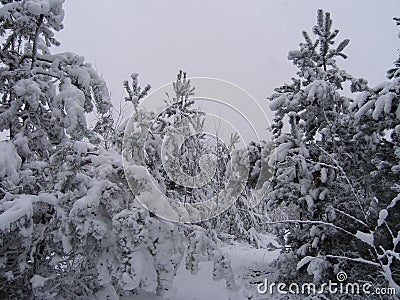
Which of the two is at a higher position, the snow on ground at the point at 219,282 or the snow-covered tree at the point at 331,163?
the snow-covered tree at the point at 331,163

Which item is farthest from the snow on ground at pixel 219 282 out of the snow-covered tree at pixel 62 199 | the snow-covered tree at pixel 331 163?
the snow-covered tree at pixel 62 199

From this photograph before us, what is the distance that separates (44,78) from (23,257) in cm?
303

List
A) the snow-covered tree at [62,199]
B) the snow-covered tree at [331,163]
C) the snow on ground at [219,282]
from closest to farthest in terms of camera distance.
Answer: the snow-covered tree at [62,199] → the snow-covered tree at [331,163] → the snow on ground at [219,282]

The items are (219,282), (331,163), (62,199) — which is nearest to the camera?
Result: (62,199)

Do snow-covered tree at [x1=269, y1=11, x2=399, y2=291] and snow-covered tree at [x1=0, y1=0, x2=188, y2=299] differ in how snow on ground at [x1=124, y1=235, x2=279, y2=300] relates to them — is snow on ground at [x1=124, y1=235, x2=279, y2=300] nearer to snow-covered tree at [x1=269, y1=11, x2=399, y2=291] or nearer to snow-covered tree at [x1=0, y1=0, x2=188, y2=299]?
snow-covered tree at [x1=269, y1=11, x2=399, y2=291]

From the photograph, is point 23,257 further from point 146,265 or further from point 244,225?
point 244,225

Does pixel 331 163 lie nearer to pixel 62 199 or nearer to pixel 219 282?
pixel 219 282

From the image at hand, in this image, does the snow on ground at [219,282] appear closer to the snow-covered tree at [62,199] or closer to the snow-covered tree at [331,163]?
the snow-covered tree at [331,163]

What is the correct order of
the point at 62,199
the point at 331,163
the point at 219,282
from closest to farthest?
1. the point at 62,199
2. the point at 331,163
3. the point at 219,282

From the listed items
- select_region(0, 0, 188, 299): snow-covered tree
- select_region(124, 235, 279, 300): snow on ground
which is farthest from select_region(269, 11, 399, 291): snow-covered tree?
select_region(0, 0, 188, 299): snow-covered tree

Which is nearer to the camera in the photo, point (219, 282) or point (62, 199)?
point (62, 199)

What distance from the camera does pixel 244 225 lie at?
14.1 meters

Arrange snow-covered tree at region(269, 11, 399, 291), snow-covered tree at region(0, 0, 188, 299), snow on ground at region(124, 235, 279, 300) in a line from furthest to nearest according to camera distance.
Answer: snow on ground at region(124, 235, 279, 300)
snow-covered tree at region(269, 11, 399, 291)
snow-covered tree at region(0, 0, 188, 299)

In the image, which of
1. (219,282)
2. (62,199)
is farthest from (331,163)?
(62,199)
